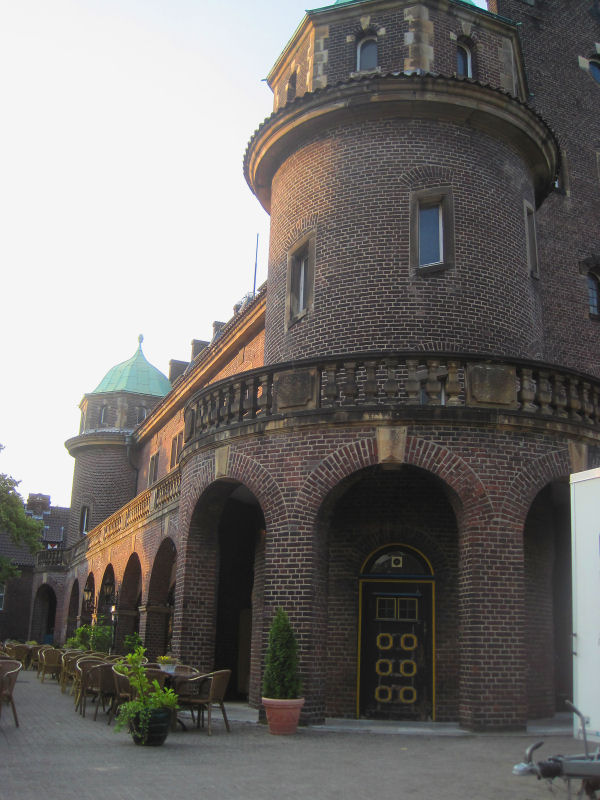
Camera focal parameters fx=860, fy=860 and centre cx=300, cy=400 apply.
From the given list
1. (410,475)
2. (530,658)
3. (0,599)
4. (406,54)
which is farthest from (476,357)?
(0,599)

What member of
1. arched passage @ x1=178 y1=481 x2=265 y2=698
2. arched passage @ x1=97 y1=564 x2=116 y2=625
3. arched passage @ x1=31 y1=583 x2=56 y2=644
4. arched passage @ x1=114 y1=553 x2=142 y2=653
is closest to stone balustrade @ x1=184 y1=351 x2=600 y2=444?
arched passage @ x1=178 y1=481 x2=265 y2=698

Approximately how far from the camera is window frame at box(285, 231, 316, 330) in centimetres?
1648

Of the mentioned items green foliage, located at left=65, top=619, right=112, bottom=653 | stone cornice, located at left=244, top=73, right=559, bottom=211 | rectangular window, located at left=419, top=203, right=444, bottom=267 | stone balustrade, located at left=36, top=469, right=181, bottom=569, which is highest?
stone cornice, located at left=244, top=73, right=559, bottom=211

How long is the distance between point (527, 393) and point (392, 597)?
13.3 feet

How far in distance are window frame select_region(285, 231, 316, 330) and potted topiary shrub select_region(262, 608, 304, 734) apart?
6.44 m

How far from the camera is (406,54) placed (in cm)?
1733

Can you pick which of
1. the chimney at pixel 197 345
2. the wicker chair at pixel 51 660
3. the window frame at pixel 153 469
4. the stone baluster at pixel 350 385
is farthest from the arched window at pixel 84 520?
the stone baluster at pixel 350 385

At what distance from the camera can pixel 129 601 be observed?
84.0 feet

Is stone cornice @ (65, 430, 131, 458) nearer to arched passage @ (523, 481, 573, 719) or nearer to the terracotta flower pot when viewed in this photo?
arched passage @ (523, 481, 573, 719)

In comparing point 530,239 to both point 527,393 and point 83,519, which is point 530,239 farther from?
point 83,519

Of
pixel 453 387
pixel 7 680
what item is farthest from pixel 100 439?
pixel 453 387

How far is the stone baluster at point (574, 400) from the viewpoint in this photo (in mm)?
13227

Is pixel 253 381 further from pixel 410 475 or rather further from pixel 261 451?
pixel 410 475

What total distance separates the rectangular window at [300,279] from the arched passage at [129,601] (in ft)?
37.3
